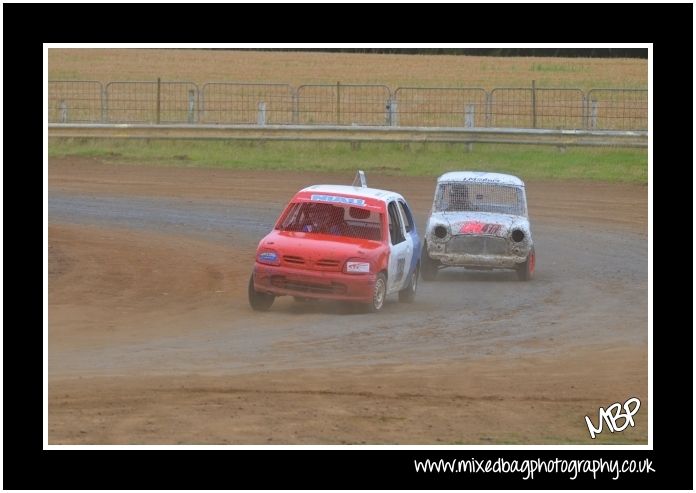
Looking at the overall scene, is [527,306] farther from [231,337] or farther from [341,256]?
[231,337]

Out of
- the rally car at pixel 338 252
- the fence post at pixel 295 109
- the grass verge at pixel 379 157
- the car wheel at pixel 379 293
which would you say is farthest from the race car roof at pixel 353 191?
the fence post at pixel 295 109

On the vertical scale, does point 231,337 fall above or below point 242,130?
below

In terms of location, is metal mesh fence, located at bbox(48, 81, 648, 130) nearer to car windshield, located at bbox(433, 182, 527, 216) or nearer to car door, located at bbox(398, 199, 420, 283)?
car windshield, located at bbox(433, 182, 527, 216)

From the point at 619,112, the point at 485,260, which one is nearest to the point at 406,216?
the point at 485,260

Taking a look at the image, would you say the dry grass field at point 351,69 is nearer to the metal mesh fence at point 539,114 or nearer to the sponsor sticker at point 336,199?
the metal mesh fence at point 539,114

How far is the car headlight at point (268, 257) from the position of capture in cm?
1561

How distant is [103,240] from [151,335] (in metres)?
7.74

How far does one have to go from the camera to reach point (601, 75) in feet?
149

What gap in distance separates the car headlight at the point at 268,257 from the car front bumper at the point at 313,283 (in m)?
0.05

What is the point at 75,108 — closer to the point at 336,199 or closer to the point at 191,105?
the point at 191,105

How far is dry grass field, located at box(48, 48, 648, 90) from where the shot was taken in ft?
149

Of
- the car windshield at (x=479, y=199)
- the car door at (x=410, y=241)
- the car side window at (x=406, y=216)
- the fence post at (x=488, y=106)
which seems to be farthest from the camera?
the fence post at (x=488, y=106)

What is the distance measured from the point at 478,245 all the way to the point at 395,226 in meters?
2.25

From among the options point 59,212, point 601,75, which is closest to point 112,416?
point 59,212
